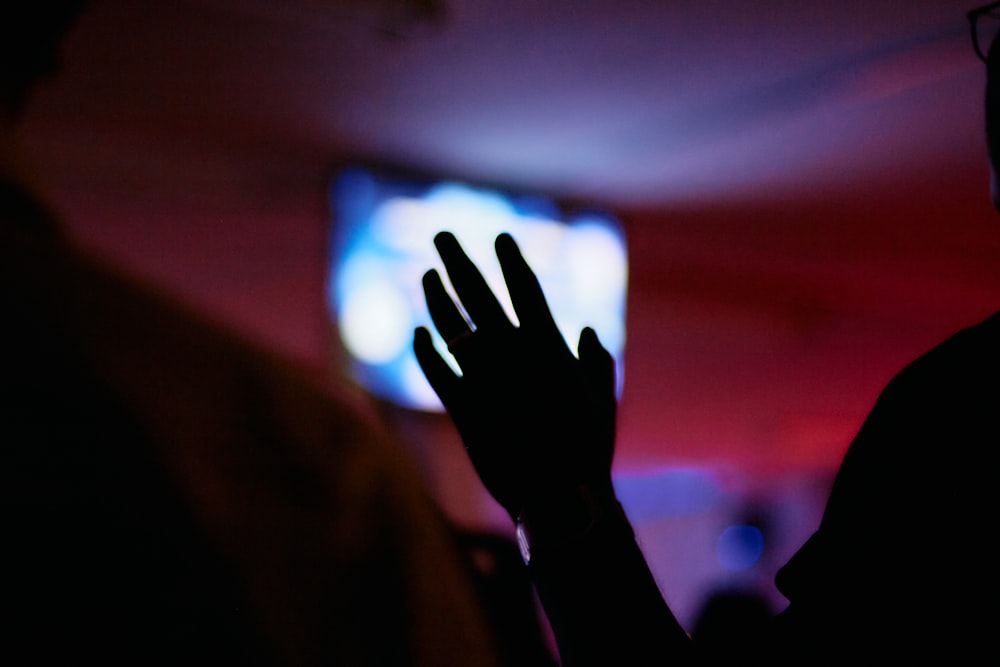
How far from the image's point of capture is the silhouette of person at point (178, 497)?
401 mm

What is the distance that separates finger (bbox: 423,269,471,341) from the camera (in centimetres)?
76

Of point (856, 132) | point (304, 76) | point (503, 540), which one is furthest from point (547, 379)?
point (856, 132)

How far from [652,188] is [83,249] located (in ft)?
11.4

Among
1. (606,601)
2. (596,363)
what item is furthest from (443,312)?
(606,601)

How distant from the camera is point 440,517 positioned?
19.9 inches

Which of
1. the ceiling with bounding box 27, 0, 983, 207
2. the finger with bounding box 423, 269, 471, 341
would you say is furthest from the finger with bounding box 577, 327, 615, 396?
the ceiling with bounding box 27, 0, 983, 207

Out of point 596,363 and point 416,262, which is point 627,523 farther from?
point 416,262

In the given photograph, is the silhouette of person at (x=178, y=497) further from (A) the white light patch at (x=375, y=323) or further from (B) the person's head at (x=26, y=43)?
(A) the white light patch at (x=375, y=323)

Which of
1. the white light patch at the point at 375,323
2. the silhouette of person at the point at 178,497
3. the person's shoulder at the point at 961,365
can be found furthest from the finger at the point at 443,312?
the white light patch at the point at 375,323

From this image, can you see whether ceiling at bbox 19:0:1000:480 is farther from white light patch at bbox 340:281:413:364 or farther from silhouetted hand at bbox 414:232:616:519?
silhouetted hand at bbox 414:232:616:519

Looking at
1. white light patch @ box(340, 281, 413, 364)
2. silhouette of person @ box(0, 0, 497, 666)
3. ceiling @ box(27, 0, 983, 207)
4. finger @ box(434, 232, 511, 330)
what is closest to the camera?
silhouette of person @ box(0, 0, 497, 666)

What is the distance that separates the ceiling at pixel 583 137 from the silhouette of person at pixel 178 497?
2239mm

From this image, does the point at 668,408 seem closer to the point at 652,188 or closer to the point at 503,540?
the point at 652,188

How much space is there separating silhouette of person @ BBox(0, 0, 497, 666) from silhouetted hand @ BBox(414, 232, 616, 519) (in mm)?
231
